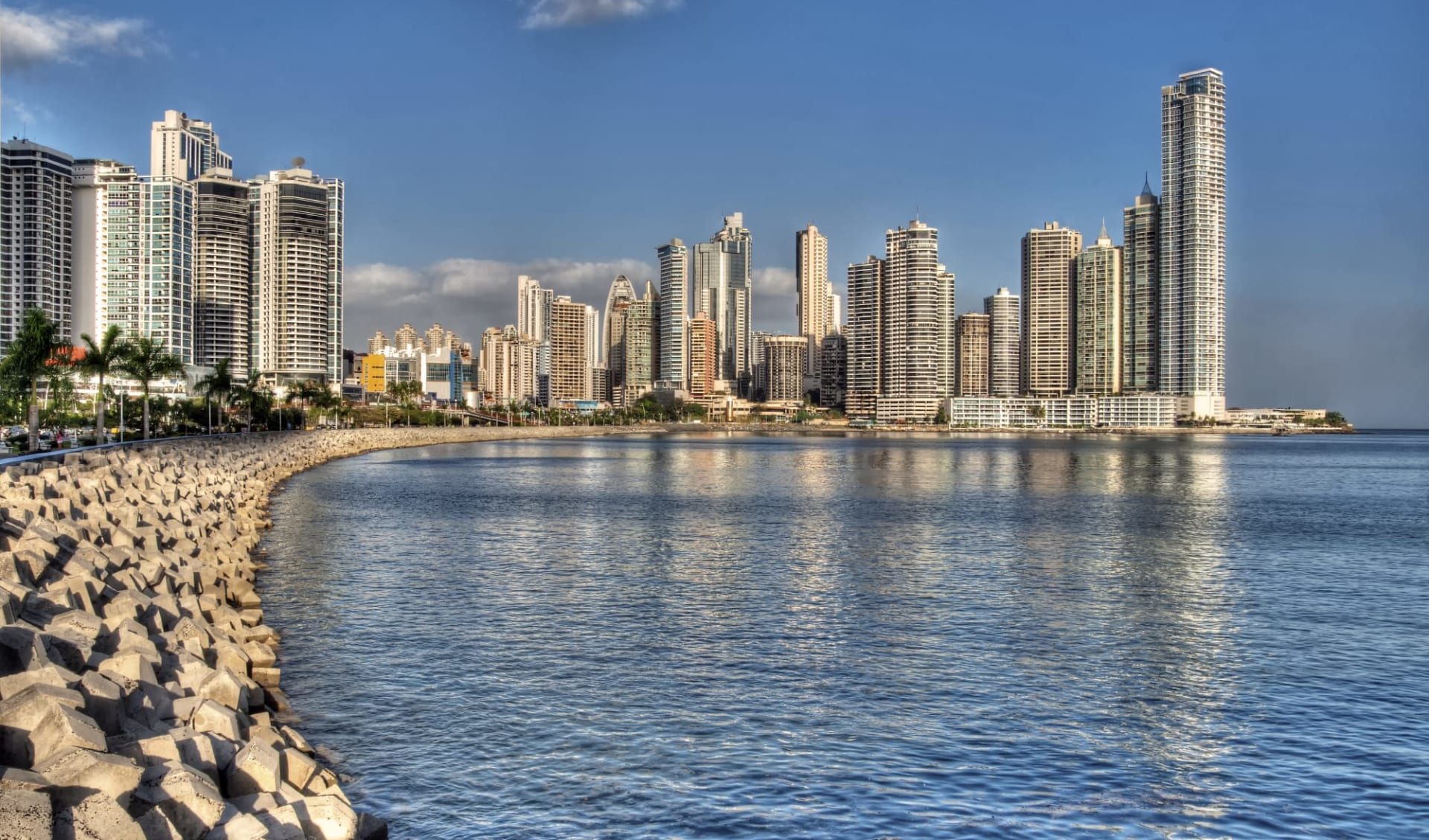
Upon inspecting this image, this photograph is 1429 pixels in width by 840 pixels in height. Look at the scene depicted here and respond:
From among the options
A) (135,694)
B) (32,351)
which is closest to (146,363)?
(32,351)

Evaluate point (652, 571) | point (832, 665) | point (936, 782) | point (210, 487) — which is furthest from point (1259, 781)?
point (210, 487)

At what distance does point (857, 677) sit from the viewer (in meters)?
17.2

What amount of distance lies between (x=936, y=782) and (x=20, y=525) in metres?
15.3

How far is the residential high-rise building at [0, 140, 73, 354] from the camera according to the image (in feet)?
470

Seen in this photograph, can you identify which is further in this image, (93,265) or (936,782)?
(93,265)

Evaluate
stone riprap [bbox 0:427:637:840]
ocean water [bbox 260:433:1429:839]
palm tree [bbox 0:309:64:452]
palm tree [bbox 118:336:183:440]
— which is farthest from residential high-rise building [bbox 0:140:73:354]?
stone riprap [bbox 0:427:637:840]

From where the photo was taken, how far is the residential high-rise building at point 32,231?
143 m

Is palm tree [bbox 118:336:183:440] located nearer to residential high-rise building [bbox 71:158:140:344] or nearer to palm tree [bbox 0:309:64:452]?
palm tree [bbox 0:309:64:452]

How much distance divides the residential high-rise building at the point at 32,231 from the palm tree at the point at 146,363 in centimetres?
8131

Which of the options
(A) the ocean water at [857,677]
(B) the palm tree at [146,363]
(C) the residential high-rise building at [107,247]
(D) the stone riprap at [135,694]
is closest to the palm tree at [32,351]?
(B) the palm tree at [146,363]

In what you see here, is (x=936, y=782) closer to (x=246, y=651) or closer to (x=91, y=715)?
(x=91, y=715)

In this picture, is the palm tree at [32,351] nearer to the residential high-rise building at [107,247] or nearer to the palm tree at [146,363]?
the palm tree at [146,363]

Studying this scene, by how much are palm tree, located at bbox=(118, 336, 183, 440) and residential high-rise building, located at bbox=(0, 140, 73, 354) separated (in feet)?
267

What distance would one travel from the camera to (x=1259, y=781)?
41.8ft
